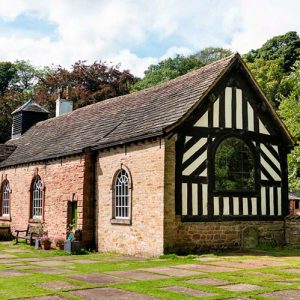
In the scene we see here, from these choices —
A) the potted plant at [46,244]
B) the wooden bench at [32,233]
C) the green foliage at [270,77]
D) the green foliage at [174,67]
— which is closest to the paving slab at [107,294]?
the potted plant at [46,244]

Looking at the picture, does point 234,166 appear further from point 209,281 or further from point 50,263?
point 209,281

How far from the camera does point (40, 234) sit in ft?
63.7

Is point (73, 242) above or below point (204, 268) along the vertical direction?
above

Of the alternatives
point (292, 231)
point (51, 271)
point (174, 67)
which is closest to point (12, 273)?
point (51, 271)

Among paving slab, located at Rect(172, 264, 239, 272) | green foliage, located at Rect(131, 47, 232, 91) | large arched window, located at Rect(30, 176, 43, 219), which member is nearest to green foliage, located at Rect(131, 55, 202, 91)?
green foliage, located at Rect(131, 47, 232, 91)

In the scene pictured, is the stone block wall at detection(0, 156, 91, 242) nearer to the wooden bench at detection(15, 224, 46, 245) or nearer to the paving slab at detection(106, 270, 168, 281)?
the wooden bench at detection(15, 224, 46, 245)

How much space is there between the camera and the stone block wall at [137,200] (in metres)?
14.1

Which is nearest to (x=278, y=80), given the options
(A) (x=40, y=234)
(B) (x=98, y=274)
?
(A) (x=40, y=234)

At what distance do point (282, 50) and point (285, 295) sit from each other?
54.8 metres

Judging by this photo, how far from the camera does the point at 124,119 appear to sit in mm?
18344

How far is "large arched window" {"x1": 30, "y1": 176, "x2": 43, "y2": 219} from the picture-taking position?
21.3 meters

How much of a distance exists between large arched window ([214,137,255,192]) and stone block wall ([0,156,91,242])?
16.8 ft

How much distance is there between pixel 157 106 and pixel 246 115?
3.24 metres

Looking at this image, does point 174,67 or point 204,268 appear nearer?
point 204,268
